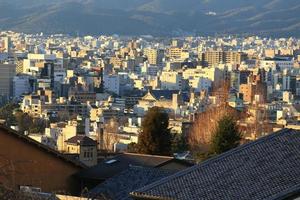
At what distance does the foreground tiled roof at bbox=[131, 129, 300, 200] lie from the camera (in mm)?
7094

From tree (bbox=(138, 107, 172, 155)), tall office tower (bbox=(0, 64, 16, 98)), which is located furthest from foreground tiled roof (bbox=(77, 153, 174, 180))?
tall office tower (bbox=(0, 64, 16, 98))

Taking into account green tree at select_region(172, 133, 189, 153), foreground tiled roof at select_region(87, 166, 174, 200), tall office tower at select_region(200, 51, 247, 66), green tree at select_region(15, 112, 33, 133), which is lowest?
green tree at select_region(15, 112, 33, 133)

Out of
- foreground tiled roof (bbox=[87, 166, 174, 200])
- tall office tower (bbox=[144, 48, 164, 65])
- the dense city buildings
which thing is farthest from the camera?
tall office tower (bbox=[144, 48, 164, 65])

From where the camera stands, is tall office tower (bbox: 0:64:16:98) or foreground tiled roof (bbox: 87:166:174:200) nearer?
foreground tiled roof (bbox: 87:166:174:200)

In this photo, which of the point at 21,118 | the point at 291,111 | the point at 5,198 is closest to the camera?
the point at 5,198

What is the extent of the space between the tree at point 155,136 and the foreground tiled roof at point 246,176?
7582 mm

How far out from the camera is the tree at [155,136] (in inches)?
619

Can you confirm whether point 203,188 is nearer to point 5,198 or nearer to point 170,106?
point 5,198

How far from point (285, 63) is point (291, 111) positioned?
6060 centimetres

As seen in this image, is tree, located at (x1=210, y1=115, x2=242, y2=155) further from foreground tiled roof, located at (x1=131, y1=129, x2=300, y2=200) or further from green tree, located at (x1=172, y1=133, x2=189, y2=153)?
foreground tiled roof, located at (x1=131, y1=129, x2=300, y2=200)

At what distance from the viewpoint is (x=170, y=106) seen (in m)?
57.8

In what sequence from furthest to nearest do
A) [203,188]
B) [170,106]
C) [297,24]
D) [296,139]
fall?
[297,24] → [170,106] → [296,139] → [203,188]

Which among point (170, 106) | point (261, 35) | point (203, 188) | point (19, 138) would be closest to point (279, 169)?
point (203, 188)

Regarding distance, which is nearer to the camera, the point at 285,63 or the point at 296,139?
the point at 296,139
